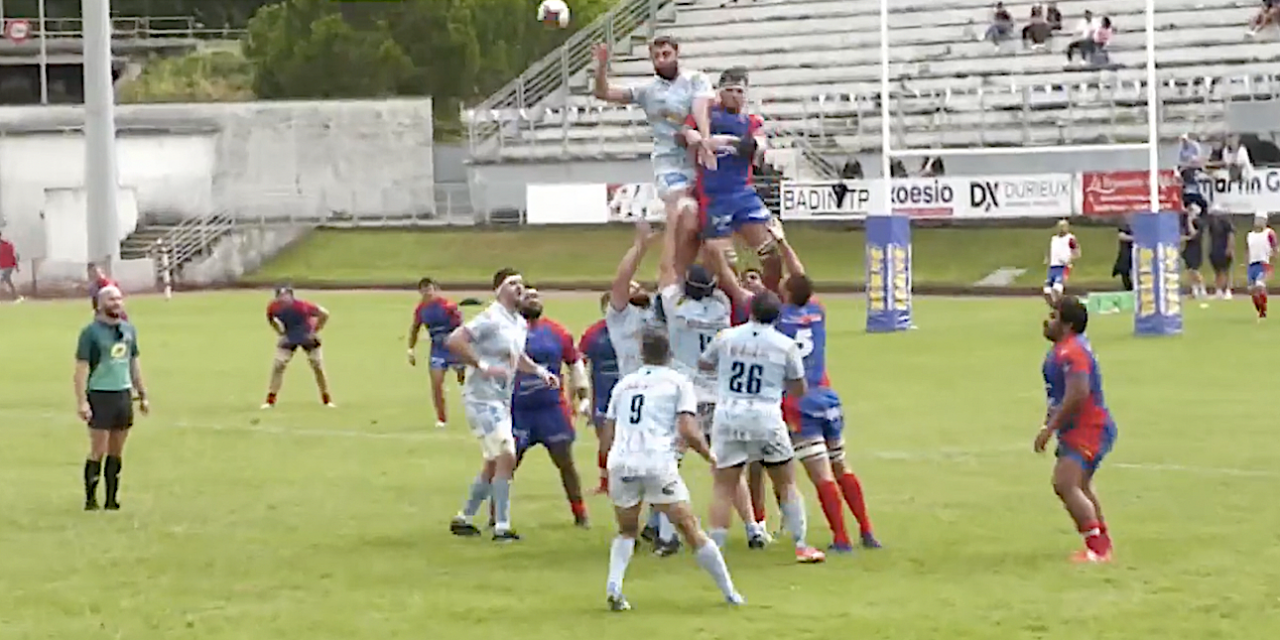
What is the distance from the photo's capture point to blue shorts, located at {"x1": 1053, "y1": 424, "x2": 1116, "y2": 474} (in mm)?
14633

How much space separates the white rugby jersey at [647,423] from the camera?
1324 centimetres

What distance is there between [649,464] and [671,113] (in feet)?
10.7

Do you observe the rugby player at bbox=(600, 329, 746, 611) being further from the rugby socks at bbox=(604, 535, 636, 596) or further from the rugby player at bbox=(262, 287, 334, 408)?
the rugby player at bbox=(262, 287, 334, 408)

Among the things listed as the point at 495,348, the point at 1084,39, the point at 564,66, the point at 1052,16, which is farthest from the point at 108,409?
the point at 564,66

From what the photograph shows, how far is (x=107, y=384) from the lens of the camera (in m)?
19.0

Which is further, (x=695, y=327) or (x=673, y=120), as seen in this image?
(x=695, y=327)

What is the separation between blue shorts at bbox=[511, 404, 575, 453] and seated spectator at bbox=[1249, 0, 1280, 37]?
38.3 meters

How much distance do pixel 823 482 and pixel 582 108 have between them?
4724 centimetres

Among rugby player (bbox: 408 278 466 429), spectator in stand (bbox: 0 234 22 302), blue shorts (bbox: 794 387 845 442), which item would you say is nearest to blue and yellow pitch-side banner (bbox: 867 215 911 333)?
rugby player (bbox: 408 278 466 429)

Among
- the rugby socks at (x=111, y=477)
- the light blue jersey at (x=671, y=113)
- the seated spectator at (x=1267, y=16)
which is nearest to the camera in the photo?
the light blue jersey at (x=671, y=113)

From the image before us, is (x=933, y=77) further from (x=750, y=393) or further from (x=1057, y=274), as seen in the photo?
(x=750, y=393)

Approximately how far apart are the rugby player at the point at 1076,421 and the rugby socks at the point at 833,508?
155cm

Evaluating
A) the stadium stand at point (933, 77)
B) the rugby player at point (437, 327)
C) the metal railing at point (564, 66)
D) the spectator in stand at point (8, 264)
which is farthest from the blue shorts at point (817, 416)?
the metal railing at point (564, 66)

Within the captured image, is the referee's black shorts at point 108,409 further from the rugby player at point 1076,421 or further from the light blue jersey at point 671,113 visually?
the rugby player at point 1076,421
